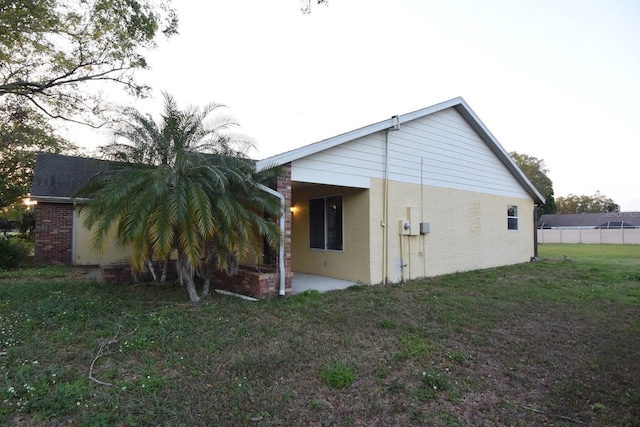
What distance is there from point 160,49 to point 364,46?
5.85m

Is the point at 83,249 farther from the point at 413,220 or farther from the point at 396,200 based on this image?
the point at 413,220

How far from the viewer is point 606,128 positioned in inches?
561

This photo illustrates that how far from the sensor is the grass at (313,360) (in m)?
2.99

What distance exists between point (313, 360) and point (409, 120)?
22.7 feet

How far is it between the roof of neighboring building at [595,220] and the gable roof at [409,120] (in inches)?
1676

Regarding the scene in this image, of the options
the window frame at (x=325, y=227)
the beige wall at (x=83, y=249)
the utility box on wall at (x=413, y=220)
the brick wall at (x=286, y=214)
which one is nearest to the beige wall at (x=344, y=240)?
the window frame at (x=325, y=227)

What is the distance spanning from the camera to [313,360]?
3.97m

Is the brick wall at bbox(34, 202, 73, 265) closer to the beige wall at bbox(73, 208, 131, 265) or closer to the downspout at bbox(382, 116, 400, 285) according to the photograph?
the beige wall at bbox(73, 208, 131, 265)

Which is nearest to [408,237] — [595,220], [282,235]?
[282,235]

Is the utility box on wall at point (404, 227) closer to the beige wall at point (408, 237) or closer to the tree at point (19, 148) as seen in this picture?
the beige wall at point (408, 237)

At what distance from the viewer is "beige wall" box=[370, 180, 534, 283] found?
8562 mm

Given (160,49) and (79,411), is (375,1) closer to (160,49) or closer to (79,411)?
(160,49)

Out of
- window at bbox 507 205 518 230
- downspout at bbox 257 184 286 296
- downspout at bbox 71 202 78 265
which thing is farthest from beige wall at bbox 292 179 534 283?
downspout at bbox 71 202 78 265

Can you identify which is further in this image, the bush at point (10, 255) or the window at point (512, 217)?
the window at point (512, 217)
